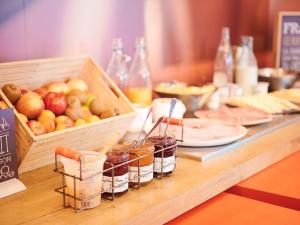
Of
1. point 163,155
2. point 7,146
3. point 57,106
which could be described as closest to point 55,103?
point 57,106

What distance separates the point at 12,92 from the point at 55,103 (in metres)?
0.14

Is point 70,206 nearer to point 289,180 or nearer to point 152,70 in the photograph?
point 289,180

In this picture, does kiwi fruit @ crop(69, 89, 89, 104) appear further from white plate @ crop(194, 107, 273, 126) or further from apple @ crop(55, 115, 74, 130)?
white plate @ crop(194, 107, 273, 126)

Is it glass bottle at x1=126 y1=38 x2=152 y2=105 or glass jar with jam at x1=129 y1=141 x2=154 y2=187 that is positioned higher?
glass bottle at x1=126 y1=38 x2=152 y2=105

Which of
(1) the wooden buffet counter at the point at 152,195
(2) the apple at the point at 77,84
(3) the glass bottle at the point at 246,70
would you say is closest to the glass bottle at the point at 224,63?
(3) the glass bottle at the point at 246,70

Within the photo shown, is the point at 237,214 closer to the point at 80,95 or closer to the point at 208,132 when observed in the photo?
the point at 208,132

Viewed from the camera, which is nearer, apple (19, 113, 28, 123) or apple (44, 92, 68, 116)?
apple (19, 113, 28, 123)

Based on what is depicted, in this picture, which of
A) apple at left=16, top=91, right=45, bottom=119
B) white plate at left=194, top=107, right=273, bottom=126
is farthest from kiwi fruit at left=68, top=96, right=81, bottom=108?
white plate at left=194, top=107, right=273, bottom=126

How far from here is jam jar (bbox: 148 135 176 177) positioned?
4.41 ft

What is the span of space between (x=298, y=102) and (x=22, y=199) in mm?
1486

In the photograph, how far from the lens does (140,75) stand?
6.89 feet

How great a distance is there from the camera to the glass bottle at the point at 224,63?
98.0 inches

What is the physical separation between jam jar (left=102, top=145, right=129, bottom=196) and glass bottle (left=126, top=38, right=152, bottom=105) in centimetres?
82

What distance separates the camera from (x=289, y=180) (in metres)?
1.54
